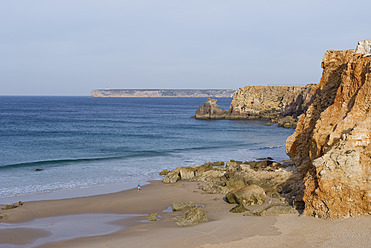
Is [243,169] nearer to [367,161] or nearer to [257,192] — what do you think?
[257,192]

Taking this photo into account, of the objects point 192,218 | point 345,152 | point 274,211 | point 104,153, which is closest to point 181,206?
point 192,218

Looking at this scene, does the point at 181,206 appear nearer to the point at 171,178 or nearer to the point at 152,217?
the point at 152,217

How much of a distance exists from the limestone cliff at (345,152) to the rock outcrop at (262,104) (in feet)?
250

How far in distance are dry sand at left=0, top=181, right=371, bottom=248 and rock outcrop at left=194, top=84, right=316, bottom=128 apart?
76335 mm

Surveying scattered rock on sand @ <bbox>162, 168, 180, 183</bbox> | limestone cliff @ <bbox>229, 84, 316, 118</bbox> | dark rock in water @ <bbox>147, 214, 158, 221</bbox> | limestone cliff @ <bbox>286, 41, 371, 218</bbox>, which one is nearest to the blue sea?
scattered rock on sand @ <bbox>162, 168, 180, 183</bbox>

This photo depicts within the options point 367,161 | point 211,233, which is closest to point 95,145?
point 211,233

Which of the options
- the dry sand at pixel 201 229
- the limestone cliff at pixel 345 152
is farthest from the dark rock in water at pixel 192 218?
the limestone cliff at pixel 345 152

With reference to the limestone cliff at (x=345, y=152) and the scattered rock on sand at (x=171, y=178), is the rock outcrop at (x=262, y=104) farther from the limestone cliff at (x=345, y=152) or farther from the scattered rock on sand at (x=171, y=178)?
the limestone cliff at (x=345, y=152)

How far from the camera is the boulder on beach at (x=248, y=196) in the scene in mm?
22188

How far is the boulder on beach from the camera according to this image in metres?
22.2

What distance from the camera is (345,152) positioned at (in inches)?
681

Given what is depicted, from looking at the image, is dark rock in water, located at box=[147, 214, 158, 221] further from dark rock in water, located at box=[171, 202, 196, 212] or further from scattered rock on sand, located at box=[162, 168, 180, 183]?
scattered rock on sand, located at box=[162, 168, 180, 183]

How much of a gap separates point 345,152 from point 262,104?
97030 mm

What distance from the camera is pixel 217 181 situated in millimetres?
29062
